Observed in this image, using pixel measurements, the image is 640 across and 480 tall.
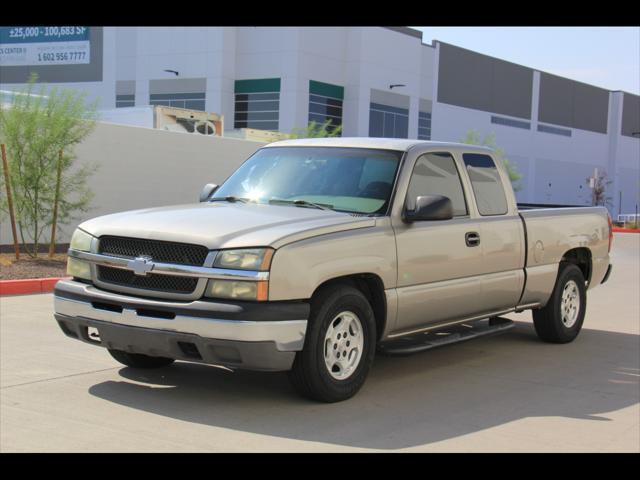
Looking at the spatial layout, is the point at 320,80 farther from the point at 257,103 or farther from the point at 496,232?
the point at 496,232

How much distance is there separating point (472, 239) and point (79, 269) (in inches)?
127

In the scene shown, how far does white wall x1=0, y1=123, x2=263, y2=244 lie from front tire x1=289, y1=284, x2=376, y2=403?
1251 centimetres

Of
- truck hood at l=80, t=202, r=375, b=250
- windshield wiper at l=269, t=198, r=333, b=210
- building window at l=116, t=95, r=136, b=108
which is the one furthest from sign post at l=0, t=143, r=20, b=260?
building window at l=116, t=95, r=136, b=108

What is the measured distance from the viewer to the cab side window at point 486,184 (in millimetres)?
7719

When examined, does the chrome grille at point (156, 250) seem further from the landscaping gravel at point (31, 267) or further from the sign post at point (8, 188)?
the sign post at point (8, 188)

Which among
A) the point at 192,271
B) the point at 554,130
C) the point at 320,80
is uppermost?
the point at 320,80

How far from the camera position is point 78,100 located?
16281 mm

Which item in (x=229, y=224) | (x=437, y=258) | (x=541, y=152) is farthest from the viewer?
(x=541, y=152)

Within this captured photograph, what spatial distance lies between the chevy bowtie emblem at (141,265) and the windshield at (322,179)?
1.36 metres

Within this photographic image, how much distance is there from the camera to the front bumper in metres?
5.46

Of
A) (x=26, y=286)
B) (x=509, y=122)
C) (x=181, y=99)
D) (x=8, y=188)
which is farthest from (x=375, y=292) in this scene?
(x=509, y=122)

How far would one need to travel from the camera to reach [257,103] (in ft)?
187

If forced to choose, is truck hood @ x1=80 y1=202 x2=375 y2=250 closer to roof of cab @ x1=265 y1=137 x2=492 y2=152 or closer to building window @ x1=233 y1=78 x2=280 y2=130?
roof of cab @ x1=265 y1=137 x2=492 y2=152
